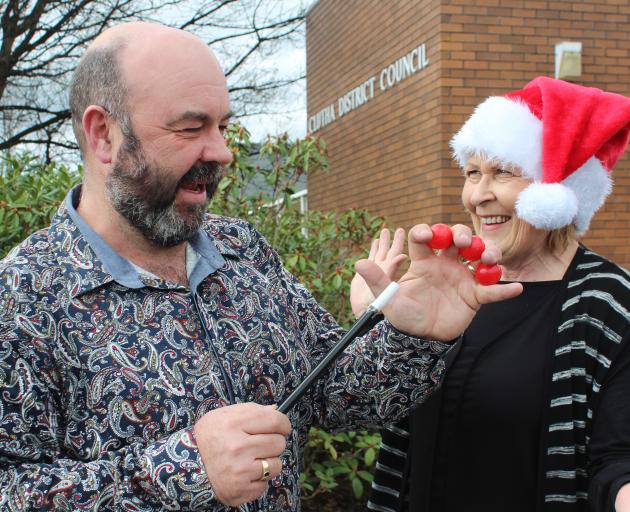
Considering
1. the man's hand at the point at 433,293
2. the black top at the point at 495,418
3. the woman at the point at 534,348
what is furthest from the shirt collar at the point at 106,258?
the black top at the point at 495,418

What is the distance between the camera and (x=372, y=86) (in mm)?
9328

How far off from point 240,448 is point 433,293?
614 mm

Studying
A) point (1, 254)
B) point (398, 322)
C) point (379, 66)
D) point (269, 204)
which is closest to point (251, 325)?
point (398, 322)

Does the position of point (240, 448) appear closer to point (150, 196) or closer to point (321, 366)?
point (321, 366)

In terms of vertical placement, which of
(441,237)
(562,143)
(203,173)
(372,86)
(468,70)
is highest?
(372,86)

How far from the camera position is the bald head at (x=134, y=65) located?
1.54m

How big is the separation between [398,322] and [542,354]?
0.79m

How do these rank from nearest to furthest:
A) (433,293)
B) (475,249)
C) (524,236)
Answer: (475,249), (433,293), (524,236)

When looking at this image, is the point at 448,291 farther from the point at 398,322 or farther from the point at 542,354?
the point at 542,354

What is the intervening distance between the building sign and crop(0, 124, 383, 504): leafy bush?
352cm

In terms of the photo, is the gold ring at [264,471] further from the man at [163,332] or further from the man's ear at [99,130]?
the man's ear at [99,130]

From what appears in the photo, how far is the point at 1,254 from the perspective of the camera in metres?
3.74

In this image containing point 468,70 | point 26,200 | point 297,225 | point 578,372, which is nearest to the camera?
point 578,372

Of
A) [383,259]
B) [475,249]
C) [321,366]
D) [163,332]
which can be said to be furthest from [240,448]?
[383,259]
